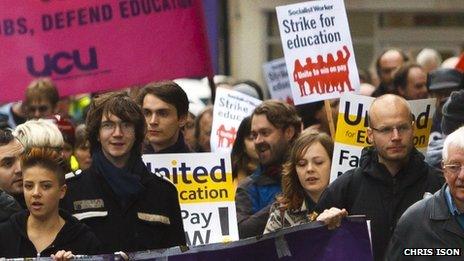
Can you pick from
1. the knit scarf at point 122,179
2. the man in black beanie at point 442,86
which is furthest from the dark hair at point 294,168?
the man in black beanie at point 442,86

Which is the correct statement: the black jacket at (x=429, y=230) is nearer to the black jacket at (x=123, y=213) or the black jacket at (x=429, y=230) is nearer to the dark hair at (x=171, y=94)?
the black jacket at (x=123, y=213)

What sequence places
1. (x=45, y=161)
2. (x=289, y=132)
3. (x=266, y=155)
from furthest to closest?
(x=289, y=132)
(x=266, y=155)
(x=45, y=161)

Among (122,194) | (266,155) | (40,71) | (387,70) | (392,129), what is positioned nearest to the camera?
(122,194)

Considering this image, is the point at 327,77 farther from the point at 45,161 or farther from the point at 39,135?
the point at 45,161

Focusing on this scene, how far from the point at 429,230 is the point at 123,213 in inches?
69.1

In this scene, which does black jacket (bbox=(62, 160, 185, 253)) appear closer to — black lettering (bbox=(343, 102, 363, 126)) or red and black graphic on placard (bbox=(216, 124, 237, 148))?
black lettering (bbox=(343, 102, 363, 126))

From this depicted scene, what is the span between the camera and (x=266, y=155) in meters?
12.0

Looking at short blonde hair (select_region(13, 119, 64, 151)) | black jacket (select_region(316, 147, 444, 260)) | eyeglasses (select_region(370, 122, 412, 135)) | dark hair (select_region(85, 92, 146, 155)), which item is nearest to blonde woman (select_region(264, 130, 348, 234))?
black jacket (select_region(316, 147, 444, 260))

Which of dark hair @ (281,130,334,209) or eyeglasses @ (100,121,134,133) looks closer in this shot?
eyeglasses @ (100,121,134,133)

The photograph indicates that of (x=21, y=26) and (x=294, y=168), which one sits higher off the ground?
(x=21, y=26)

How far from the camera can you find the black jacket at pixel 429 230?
8.98 meters

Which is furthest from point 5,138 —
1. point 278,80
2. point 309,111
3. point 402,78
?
point 278,80

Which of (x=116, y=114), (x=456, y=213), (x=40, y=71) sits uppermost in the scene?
(x=40, y=71)

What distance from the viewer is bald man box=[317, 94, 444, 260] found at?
10195mm
